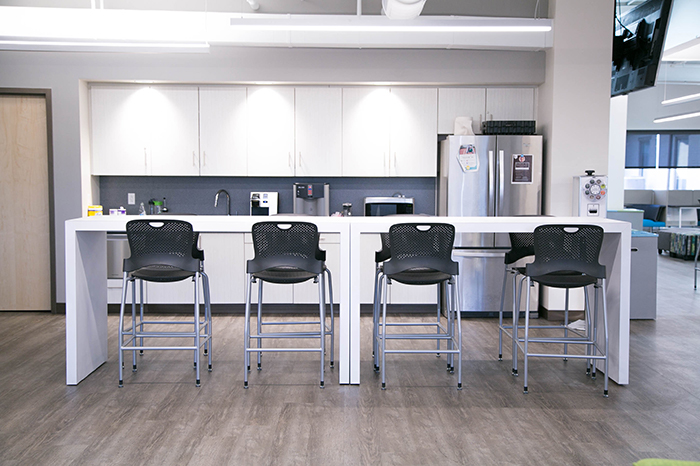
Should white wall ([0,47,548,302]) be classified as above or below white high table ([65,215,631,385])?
above

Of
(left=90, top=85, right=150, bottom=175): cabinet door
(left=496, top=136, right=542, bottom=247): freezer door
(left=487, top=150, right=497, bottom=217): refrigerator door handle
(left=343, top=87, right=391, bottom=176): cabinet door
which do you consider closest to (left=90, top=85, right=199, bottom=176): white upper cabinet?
(left=90, top=85, right=150, bottom=175): cabinet door

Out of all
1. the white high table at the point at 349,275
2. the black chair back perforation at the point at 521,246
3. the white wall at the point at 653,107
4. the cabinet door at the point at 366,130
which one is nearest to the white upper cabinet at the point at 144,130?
the cabinet door at the point at 366,130

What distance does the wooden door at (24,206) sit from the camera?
17.4 feet

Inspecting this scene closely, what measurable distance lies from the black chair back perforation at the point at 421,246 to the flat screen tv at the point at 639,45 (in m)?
3.04

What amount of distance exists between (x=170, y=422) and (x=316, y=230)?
4.40 feet

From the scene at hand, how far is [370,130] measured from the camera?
554 centimetres

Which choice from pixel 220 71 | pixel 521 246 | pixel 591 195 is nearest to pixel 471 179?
pixel 591 195

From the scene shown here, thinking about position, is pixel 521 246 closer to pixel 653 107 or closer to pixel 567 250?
pixel 567 250

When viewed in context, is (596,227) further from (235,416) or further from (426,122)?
(426,122)

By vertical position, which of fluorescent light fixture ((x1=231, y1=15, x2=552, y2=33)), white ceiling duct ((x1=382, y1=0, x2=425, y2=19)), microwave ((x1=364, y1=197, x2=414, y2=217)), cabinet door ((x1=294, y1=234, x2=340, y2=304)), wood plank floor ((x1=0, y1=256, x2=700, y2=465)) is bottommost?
wood plank floor ((x1=0, y1=256, x2=700, y2=465))

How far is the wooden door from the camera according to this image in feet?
17.4

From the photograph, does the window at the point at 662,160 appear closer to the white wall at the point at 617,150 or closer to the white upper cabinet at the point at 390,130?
the white wall at the point at 617,150

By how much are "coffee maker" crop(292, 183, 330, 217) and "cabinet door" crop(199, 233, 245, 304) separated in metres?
0.74

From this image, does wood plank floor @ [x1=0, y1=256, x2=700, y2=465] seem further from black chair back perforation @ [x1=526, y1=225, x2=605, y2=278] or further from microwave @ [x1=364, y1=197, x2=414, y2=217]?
microwave @ [x1=364, y1=197, x2=414, y2=217]
